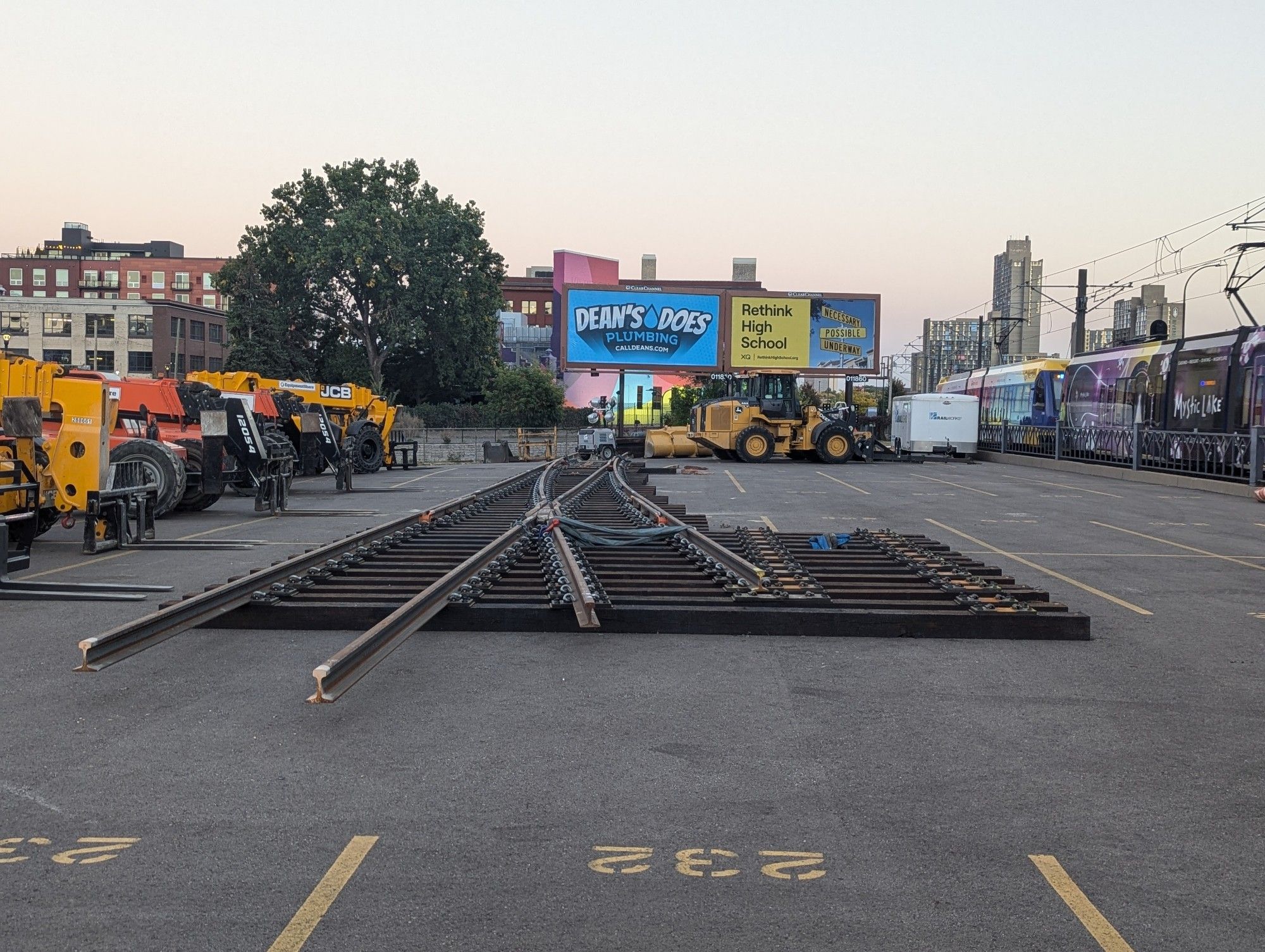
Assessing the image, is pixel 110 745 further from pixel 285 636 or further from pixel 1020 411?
pixel 1020 411

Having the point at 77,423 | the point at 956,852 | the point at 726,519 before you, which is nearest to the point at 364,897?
the point at 956,852

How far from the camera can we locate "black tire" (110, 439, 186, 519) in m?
17.0

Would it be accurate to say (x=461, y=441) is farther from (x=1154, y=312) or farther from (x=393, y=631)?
(x=1154, y=312)

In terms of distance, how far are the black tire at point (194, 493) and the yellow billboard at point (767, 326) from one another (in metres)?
35.9

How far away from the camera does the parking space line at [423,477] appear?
28312 mm

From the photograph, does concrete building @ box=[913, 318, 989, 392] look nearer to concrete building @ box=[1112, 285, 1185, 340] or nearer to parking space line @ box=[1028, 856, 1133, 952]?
concrete building @ box=[1112, 285, 1185, 340]

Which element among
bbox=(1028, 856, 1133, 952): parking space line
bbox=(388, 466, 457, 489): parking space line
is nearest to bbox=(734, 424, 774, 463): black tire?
bbox=(388, 466, 457, 489): parking space line

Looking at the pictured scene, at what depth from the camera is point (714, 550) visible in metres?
11.4

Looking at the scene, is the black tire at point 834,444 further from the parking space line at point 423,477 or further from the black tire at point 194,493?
the black tire at point 194,493

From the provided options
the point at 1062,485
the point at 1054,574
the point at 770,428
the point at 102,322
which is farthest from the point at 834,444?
the point at 102,322

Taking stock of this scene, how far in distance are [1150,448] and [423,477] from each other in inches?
834

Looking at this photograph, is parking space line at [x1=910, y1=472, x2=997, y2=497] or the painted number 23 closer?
the painted number 23

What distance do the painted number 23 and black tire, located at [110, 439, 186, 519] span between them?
14.4 metres

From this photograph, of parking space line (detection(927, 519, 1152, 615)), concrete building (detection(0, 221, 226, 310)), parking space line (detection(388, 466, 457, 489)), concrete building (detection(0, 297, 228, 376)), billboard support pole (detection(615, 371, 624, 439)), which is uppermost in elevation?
concrete building (detection(0, 221, 226, 310))
